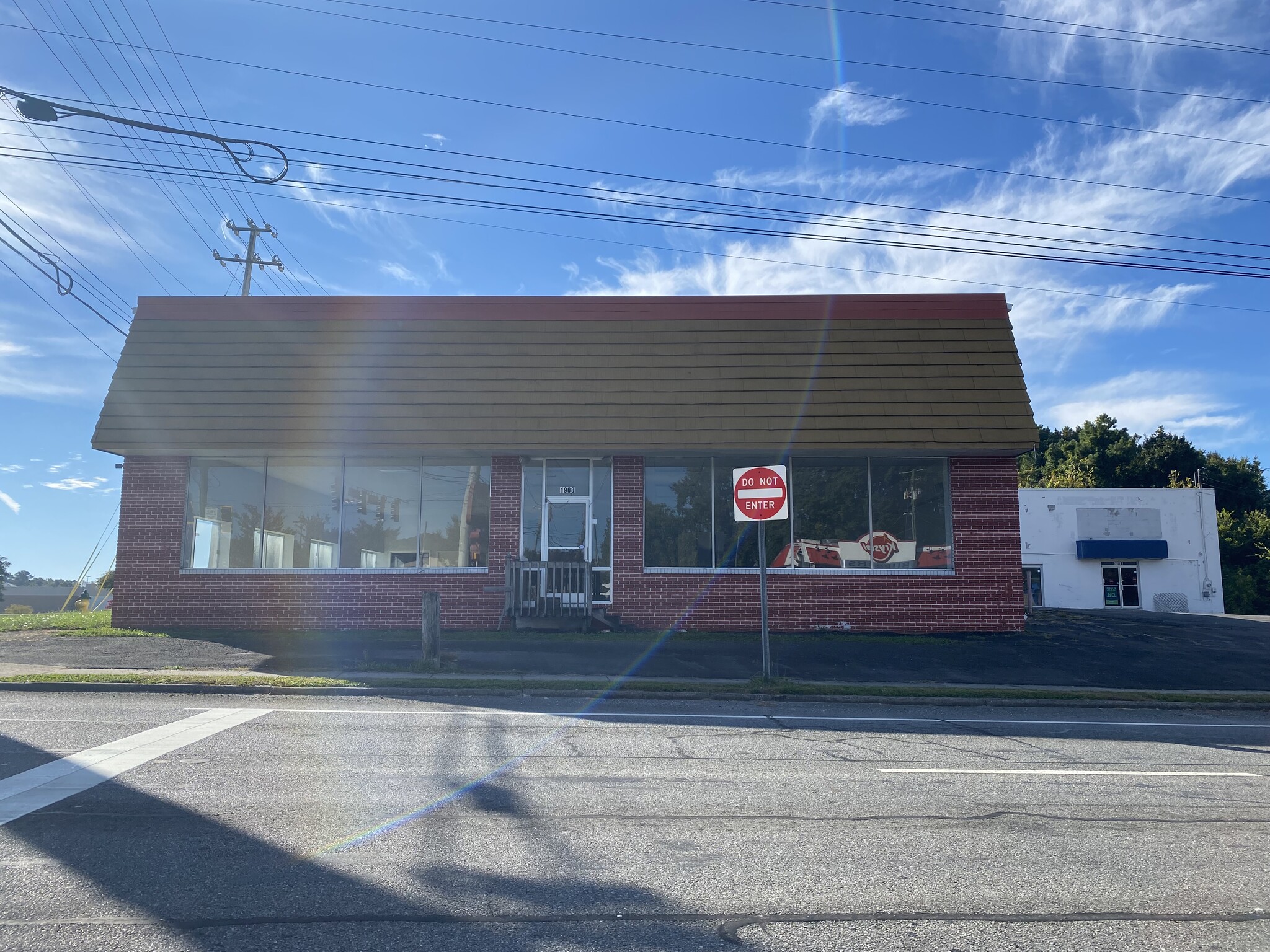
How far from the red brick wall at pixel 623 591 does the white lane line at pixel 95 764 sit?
7.76 metres

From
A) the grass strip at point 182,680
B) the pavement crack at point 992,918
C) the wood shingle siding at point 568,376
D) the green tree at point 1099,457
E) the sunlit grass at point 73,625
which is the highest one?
the green tree at point 1099,457

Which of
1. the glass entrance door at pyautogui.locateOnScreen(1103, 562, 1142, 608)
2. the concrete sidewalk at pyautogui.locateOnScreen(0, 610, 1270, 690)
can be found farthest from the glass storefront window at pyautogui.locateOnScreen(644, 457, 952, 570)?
the glass entrance door at pyautogui.locateOnScreen(1103, 562, 1142, 608)

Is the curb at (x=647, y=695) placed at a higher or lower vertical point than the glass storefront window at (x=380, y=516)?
lower

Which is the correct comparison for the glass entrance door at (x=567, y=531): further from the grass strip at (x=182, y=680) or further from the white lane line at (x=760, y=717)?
the white lane line at (x=760, y=717)

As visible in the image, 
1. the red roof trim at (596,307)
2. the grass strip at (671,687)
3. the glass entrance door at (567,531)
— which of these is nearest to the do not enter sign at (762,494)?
the grass strip at (671,687)

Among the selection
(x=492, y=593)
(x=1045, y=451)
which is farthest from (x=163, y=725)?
(x=1045, y=451)

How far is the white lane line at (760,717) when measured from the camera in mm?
9469

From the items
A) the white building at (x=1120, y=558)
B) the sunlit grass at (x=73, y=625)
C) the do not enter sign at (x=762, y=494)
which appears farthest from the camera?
the white building at (x=1120, y=558)

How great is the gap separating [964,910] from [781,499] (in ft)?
25.9

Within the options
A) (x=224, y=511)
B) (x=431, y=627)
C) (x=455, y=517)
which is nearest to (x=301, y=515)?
(x=224, y=511)

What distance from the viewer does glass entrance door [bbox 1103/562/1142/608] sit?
40.4m

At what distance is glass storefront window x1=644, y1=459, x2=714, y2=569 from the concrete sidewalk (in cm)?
164

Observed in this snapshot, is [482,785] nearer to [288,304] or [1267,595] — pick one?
[288,304]

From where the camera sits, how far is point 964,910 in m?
4.34
